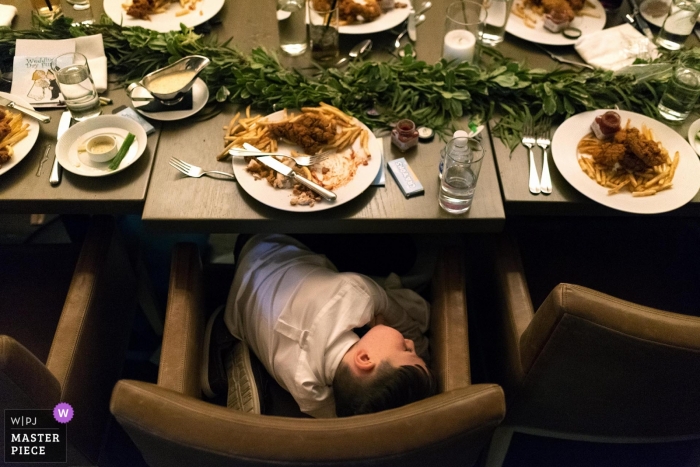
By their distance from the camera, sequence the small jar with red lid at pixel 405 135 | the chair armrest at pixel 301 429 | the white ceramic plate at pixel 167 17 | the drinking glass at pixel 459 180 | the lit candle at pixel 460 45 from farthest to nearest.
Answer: the white ceramic plate at pixel 167 17, the lit candle at pixel 460 45, the small jar with red lid at pixel 405 135, the drinking glass at pixel 459 180, the chair armrest at pixel 301 429

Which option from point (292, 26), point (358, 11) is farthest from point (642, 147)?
point (292, 26)

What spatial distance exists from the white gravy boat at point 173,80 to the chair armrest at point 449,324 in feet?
2.57

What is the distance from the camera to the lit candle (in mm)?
1462

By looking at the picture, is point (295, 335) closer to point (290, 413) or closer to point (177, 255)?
point (290, 413)

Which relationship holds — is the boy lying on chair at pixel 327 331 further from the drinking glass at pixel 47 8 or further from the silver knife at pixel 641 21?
the silver knife at pixel 641 21

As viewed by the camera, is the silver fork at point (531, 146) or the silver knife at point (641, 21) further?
the silver knife at point (641, 21)

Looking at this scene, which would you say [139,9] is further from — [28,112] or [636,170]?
[636,170]

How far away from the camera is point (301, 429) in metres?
0.78

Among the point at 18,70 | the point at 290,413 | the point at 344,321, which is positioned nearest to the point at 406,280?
the point at 344,321

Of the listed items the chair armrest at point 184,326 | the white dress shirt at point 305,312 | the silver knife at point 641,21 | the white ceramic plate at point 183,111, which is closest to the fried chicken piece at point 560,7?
the silver knife at point 641,21

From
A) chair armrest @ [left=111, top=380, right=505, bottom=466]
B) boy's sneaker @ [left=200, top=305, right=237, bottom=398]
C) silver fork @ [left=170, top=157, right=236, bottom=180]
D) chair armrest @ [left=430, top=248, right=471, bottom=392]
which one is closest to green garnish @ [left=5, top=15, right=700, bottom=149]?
silver fork @ [left=170, top=157, right=236, bottom=180]

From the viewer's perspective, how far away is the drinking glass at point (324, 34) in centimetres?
146

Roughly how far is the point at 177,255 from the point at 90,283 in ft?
0.70

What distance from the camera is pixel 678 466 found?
1601 millimetres
